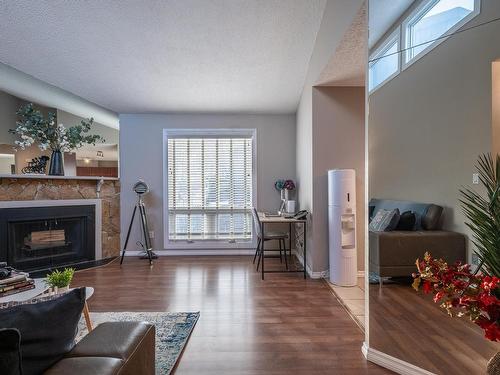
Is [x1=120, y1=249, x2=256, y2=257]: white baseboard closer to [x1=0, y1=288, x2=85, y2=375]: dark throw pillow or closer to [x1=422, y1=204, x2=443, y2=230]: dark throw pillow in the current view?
[x1=422, y1=204, x2=443, y2=230]: dark throw pillow

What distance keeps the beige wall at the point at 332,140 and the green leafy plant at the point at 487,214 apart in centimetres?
212

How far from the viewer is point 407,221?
5.95ft

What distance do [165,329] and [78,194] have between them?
309 centimetres

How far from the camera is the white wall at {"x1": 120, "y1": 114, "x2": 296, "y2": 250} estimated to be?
492 cm

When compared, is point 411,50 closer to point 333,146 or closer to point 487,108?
point 487,108

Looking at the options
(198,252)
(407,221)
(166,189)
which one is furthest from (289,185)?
(407,221)

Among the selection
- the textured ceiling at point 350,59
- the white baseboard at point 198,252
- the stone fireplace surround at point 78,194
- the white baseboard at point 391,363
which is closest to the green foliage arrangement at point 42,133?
the stone fireplace surround at point 78,194

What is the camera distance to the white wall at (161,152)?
492 centimetres

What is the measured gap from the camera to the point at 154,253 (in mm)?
4863

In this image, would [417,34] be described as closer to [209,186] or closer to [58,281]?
[58,281]

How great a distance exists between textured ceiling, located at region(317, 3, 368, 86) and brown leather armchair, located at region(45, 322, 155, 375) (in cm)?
228

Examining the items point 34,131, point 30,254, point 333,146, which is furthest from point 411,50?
point 30,254

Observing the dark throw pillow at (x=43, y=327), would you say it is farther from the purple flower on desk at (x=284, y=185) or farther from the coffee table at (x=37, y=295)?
the purple flower on desk at (x=284, y=185)

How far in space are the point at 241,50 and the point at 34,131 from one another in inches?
121
